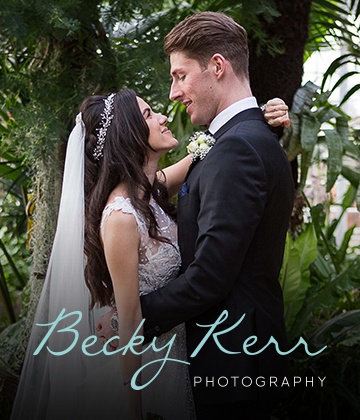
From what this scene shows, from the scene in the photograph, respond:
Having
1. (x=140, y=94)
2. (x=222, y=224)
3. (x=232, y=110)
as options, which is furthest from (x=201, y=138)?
(x=140, y=94)

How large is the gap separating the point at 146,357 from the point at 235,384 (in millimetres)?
379

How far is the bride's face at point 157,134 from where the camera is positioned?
7.68 feet

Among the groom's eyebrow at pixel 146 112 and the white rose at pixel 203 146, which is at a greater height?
the groom's eyebrow at pixel 146 112

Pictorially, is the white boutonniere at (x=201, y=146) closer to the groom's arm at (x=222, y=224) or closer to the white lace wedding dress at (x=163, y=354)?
the groom's arm at (x=222, y=224)

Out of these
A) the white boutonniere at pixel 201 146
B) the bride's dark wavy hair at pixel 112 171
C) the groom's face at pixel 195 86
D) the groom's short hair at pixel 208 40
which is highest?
the groom's short hair at pixel 208 40

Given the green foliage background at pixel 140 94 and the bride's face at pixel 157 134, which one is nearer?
the bride's face at pixel 157 134

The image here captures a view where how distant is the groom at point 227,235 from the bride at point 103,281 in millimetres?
142

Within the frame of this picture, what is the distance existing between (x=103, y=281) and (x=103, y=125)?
0.51 meters

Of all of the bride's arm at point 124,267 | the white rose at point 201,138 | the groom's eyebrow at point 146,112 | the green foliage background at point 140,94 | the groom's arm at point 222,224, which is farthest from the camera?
the green foliage background at point 140,94

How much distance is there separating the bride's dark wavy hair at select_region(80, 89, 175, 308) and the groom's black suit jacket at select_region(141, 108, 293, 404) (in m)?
0.16

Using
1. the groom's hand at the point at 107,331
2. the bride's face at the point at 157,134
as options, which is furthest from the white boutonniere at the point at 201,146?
the groom's hand at the point at 107,331

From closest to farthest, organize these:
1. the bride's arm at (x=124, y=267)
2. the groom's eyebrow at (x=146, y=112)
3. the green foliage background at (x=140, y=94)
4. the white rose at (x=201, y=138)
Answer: the bride's arm at (x=124, y=267) < the white rose at (x=201, y=138) < the groom's eyebrow at (x=146, y=112) < the green foliage background at (x=140, y=94)

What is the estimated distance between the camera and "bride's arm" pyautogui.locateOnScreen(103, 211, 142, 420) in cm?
216

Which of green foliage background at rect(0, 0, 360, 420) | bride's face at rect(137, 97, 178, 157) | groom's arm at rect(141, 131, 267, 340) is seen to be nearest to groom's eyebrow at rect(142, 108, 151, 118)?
bride's face at rect(137, 97, 178, 157)
